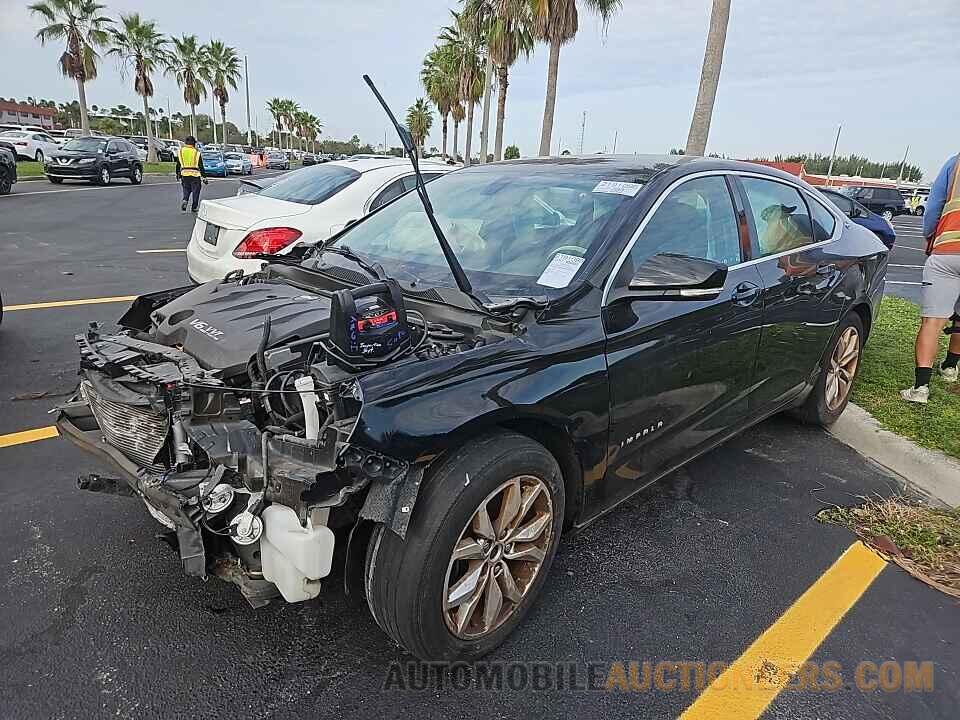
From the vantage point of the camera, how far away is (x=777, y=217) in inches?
142

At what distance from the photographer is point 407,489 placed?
1974 millimetres

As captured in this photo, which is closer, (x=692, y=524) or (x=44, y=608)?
(x=44, y=608)

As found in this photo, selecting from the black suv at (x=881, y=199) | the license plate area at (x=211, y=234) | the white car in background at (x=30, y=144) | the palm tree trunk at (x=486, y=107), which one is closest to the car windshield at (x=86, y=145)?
the white car in background at (x=30, y=144)

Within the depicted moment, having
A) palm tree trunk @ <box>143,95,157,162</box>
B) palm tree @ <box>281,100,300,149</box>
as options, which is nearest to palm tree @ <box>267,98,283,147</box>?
palm tree @ <box>281,100,300,149</box>

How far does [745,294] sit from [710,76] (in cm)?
870

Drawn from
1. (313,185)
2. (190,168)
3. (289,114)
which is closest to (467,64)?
(190,168)

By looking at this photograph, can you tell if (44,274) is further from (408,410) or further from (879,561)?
(879,561)

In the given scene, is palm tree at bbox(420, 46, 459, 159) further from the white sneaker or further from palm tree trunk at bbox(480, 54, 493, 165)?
Answer: the white sneaker

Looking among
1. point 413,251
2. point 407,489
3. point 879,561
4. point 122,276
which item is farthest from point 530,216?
point 122,276

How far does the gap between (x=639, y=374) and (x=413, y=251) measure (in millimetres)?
1203

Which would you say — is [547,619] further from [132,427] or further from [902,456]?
[902,456]

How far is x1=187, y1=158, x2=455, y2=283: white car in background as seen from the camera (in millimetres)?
5543

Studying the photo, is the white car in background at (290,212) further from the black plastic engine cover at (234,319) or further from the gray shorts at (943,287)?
the gray shorts at (943,287)

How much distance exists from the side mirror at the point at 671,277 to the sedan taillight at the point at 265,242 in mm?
3745
